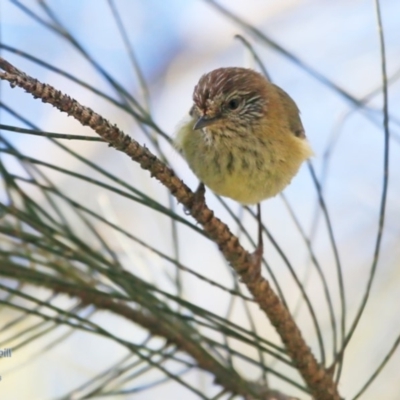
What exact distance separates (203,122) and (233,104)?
0.62ft

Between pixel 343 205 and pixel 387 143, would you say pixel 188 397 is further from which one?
pixel 387 143

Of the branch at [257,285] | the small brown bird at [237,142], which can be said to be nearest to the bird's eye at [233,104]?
the small brown bird at [237,142]

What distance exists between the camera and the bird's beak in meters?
1.73

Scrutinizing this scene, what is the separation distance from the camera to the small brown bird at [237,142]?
69.0 inches

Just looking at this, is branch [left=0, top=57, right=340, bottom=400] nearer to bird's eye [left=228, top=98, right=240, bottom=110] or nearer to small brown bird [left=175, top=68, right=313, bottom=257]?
small brown bird [left=175, top=68, right=313, bottom=257]

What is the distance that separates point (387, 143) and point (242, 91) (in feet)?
2.81

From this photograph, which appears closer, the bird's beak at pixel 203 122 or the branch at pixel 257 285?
the branch at pixel 257 285

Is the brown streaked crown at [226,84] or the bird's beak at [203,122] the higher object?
the brown streaked crown at [226,84]

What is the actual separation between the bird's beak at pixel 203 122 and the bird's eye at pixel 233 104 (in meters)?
0.10

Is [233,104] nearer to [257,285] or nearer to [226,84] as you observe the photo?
[226,84]

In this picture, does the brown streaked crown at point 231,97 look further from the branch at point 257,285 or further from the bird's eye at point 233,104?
the branch at point 257,285

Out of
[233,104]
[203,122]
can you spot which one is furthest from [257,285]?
[233,104]

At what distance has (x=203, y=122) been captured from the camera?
1764 mm

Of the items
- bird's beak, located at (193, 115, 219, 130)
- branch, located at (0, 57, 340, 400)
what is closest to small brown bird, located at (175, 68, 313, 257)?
bird's beak, located at (193, 115, 219, 130)
